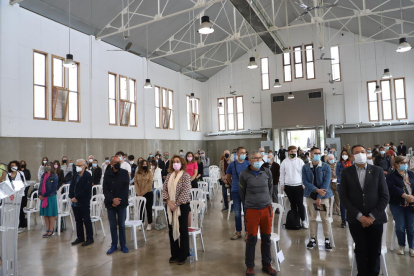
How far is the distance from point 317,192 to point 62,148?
9.24 metres

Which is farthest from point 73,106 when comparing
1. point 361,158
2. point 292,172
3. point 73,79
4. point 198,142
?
point 361,158

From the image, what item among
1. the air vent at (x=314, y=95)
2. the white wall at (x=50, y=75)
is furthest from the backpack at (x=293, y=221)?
the air vent at (x=314, y=95)

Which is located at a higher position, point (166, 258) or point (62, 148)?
point (62, 148)

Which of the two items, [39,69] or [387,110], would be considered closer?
[39,69]

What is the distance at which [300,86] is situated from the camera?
18047 millimetres

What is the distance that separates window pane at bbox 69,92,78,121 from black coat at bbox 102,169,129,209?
734 centimetres

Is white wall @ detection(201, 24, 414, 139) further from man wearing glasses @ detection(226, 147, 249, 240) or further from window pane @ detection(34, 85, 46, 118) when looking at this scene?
man wearing glasses @ detection(226, 147, 249, 240)

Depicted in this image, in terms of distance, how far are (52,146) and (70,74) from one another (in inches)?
112

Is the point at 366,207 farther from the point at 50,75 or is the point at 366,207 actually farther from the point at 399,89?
the point at 399,89

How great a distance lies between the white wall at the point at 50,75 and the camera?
29.1ft

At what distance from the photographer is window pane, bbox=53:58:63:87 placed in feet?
34.0

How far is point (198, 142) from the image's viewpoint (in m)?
19.9

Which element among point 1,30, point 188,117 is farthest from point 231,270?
point 188,117

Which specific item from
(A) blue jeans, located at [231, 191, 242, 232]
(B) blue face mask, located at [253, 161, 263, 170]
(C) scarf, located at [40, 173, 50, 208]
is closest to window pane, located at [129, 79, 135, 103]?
(C) scarf, located at [40, 173, 50, 208]
